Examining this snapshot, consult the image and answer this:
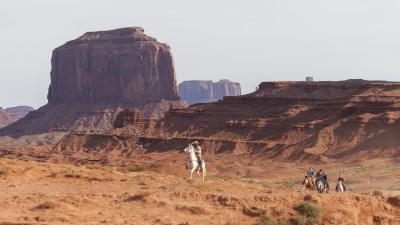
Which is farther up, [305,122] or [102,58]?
[102,58]

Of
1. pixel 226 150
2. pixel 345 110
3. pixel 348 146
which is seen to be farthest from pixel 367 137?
pixel 226 150

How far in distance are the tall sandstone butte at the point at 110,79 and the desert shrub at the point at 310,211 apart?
158455mm

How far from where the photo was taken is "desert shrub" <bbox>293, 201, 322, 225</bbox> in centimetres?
1928

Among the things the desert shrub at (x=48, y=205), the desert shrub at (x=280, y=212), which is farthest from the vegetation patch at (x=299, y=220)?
the desert shrub at (x=48, y=205)

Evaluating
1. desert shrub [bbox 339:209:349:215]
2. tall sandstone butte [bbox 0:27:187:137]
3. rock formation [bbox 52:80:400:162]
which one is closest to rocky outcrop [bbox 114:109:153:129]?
rock formation [bbox 52:80:400:162]

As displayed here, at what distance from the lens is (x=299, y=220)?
19078 mm

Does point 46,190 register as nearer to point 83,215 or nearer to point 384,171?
point 83,215

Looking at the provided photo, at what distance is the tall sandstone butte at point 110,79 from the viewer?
183 meters

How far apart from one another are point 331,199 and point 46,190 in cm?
1174

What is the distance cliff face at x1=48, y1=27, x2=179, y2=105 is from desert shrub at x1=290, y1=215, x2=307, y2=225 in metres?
168

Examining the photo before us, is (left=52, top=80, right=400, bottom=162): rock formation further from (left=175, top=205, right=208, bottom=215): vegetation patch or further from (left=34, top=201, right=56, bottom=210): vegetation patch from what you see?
(left=34, top=201, right=56, bottom=210): vegetation patch

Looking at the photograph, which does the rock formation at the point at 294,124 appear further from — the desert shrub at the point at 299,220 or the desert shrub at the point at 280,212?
the desert shrub at the point at 299,220

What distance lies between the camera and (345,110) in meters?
95.2

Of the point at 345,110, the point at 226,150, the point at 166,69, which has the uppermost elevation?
the point at 166,69
